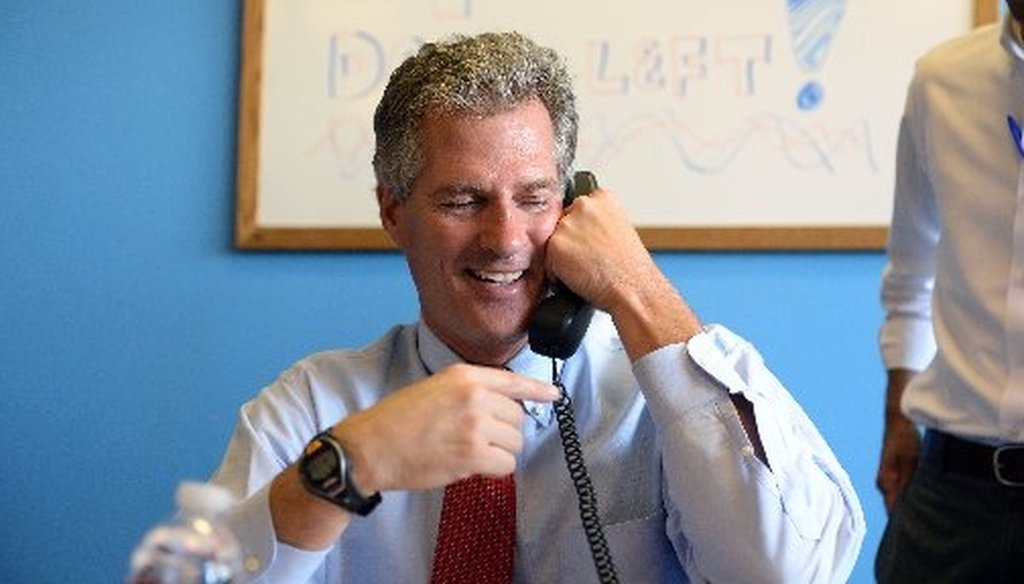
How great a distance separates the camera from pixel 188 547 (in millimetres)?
670

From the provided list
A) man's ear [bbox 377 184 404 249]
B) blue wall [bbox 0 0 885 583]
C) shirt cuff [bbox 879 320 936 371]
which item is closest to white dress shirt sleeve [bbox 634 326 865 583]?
man's ear [bbox 377 184 404 249]

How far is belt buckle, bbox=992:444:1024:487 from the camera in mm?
1368

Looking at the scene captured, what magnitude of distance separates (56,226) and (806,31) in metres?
1.36

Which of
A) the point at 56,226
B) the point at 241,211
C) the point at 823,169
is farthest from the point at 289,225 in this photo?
the point at 823,169

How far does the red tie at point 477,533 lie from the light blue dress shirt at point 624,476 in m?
0.02

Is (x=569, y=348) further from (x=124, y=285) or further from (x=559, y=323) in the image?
(x=124, y=285)

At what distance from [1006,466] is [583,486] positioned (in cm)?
46

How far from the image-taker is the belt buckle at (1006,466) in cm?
137

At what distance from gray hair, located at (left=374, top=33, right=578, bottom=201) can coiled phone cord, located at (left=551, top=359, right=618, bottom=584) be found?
259 millimetres

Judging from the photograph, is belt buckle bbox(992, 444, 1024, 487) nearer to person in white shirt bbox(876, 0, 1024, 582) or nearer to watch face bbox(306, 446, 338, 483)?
person in white shirt bbox(876, 0, 1024, 582)

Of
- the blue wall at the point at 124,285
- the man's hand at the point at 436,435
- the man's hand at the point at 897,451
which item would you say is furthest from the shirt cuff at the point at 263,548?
the blue wall at the point at 124,285

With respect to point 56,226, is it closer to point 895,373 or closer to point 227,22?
point 227,22

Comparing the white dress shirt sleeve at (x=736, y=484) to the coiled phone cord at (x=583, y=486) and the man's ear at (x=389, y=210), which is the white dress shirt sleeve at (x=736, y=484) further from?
the man's ear at (x=389, y=210)

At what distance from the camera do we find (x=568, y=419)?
1339 millimetres
